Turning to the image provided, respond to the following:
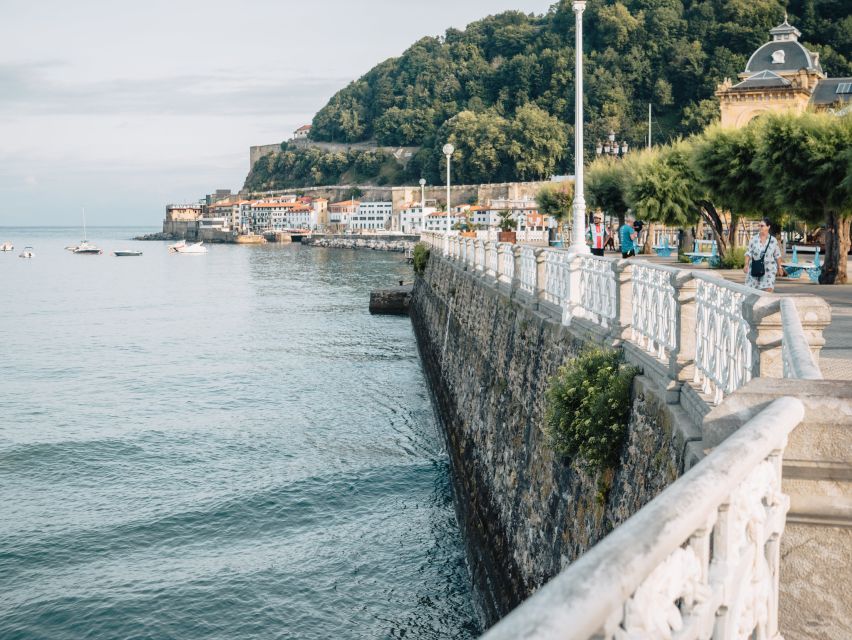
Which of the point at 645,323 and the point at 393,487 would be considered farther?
the point at 393,487

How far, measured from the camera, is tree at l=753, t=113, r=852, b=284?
2116 centimetres

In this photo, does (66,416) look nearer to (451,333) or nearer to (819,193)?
(451,333)

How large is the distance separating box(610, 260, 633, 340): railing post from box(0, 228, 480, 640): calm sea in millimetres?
5124

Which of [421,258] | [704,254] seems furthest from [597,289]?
[421,258]

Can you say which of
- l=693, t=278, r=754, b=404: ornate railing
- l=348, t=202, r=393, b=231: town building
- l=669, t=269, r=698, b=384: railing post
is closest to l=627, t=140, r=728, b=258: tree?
l=669, t=269, r=698, b=384: railing post

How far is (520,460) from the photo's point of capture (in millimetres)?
11648

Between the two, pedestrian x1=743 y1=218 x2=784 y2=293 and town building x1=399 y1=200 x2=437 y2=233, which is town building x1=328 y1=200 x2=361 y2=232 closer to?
town building x1=399 y1=200 x2=437 y2=233

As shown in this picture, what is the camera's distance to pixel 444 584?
42.9 feet

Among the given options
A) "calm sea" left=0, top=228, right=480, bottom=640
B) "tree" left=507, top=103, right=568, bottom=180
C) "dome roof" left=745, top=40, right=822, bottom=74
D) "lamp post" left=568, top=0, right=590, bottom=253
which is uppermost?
"tree" left=507, top=103, right=568, bottom=180

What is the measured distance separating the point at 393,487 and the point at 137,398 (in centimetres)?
1243

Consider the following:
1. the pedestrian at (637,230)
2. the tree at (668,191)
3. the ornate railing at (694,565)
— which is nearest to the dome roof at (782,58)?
the pedestrian at (637,230)

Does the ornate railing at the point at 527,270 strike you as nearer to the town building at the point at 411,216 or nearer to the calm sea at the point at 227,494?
the calm sea at the point at 227,494

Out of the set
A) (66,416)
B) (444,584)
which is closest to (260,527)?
(444,584)

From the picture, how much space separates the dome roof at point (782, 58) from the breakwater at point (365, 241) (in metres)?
69.5
